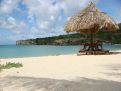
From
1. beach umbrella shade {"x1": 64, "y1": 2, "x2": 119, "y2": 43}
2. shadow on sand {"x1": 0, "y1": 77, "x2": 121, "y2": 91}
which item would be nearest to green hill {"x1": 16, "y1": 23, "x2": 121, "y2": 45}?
beach umbrella shade {"x1": 64, "y1": 2, "x2": 119, "y2": 43}

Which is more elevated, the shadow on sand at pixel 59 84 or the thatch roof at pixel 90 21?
the thatch roof at pixel 90 21

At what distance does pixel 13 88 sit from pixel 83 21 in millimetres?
12498

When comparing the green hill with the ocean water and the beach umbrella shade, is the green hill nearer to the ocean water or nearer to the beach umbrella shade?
the ocean water

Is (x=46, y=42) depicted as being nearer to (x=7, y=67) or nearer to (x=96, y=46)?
(x=96, y=46)

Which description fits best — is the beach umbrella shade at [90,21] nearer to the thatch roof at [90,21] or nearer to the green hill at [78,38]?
the thatch roof at [90,21]

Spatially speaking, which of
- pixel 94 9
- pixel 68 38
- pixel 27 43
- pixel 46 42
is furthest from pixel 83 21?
pixel 27 43

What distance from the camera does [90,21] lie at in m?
18.5

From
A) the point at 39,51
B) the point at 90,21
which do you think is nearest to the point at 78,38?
the point at 39,51

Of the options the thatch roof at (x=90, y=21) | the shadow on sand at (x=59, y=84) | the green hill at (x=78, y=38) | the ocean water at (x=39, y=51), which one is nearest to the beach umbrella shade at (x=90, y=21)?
the thatch roof at (x=90, y=21)

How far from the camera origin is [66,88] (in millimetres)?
6652

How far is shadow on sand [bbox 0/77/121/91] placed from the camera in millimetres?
6652

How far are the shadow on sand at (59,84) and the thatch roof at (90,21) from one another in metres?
11.0

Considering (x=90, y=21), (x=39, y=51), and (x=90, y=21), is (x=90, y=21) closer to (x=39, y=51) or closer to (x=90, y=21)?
(x=90, y=21)

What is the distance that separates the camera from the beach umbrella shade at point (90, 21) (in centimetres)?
1851
